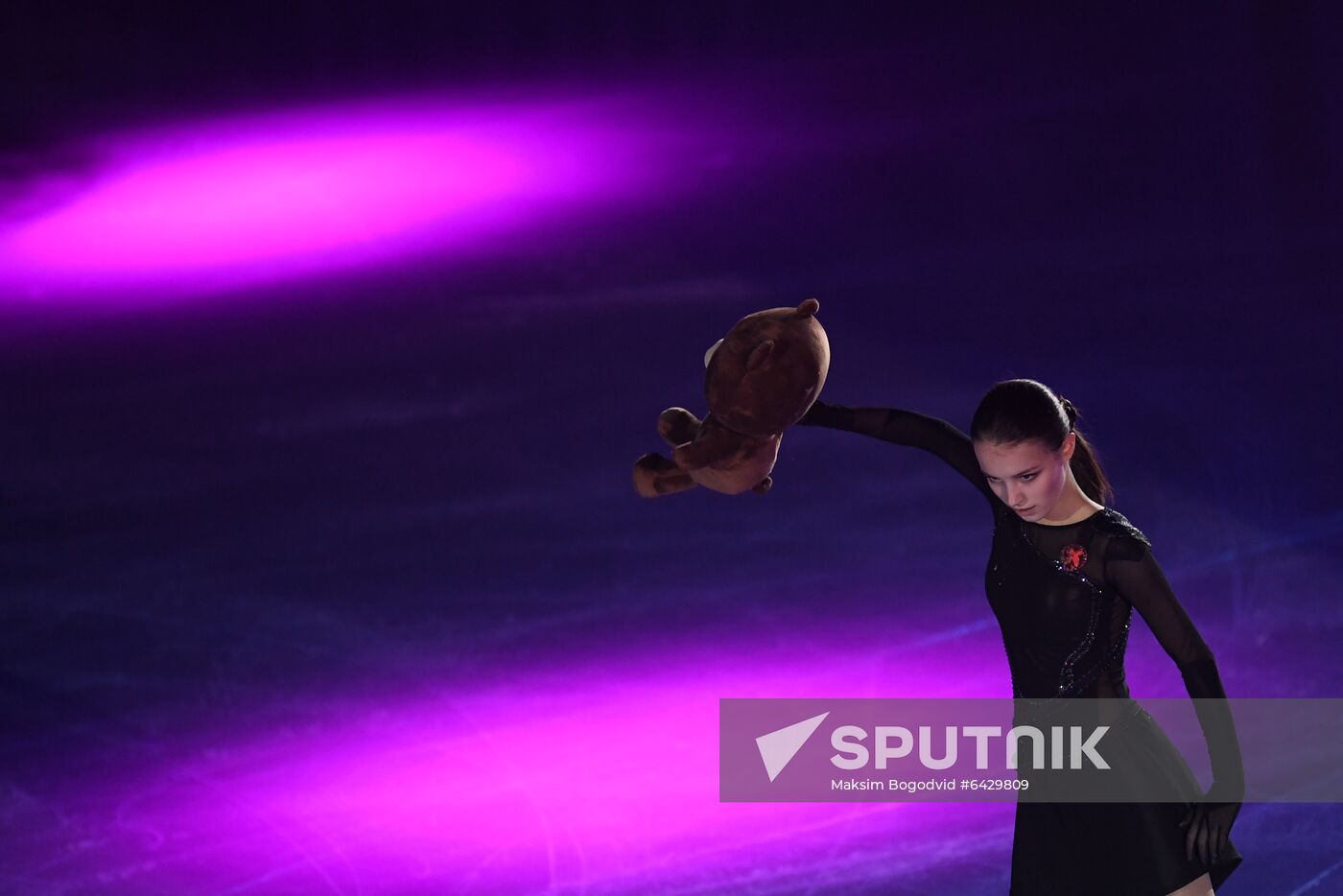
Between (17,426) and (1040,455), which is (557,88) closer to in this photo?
(17,426)

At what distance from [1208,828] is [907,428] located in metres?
1.00

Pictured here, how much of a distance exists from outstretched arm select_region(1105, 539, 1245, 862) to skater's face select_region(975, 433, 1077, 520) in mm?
189

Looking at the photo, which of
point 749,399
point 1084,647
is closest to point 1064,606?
point 1084,647

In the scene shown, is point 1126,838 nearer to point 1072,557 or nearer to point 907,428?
point 1072,557

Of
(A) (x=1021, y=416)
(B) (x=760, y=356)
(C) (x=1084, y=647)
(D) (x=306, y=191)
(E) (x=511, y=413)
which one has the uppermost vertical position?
(D) (x=306, y=191)

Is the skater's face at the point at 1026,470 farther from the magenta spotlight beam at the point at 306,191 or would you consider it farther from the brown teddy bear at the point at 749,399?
the magenta spotlight beam at the point at 306,191

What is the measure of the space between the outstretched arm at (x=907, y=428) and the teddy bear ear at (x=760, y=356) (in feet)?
0.99

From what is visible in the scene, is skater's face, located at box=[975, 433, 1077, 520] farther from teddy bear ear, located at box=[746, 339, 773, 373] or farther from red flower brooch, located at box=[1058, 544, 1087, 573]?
teddy bear ear, located at box=[746, 339, 773, 373]

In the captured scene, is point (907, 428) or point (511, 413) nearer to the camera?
point (907, 428)

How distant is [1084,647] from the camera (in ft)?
10.4

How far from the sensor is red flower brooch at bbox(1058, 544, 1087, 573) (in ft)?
10.2

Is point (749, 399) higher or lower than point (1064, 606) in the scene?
higher

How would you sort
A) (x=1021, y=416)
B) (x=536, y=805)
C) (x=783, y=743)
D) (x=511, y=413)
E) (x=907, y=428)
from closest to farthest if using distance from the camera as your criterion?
(x=1021, y=416) < (x=907, y=428) < (x=783, y=743) < (x=536, y=805) < (x=511, y=413)

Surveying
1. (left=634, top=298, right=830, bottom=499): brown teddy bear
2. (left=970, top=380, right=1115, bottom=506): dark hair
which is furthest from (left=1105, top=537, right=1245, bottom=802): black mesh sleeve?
(left=634, top=298, right=830, bottom=499): brown teddy bear
